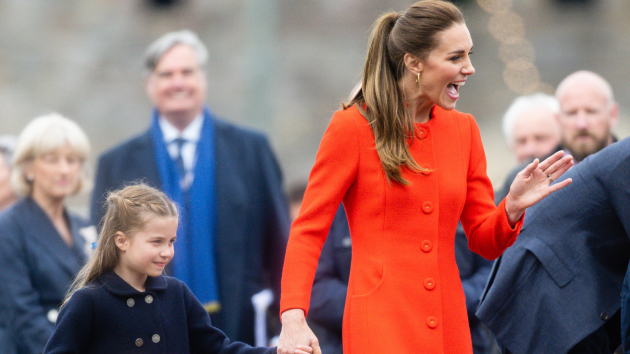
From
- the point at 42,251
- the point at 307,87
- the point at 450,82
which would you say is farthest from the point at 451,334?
the point at 307,87

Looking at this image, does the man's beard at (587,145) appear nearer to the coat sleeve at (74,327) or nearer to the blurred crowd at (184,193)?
the blurred crowd at (184,193)

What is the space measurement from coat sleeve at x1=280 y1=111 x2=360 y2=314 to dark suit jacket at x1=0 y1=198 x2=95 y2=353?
7.73 ft

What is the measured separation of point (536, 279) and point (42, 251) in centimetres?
296

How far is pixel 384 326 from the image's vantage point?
2979 mm

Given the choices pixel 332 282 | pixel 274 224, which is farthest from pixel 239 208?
pixel 332 282

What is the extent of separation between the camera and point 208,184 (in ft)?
18.4

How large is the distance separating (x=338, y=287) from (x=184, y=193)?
4.64 ft

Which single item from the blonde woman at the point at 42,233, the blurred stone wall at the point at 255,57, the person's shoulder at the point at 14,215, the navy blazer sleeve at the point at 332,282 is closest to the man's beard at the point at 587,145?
the navy blazer sleeve at the point at 332,282

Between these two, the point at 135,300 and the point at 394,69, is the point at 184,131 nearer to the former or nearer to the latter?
the point at 135,300

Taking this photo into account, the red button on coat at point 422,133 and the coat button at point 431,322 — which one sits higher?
the red button on coat at point 422,133

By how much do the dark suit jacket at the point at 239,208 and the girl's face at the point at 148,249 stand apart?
2077 mm

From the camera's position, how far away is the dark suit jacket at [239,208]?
5.40 meters

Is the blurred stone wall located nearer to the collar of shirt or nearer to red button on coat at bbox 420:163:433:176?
the collar of shirt

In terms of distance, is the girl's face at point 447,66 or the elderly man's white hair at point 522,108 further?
the elderly man's white hair at point 522,108
